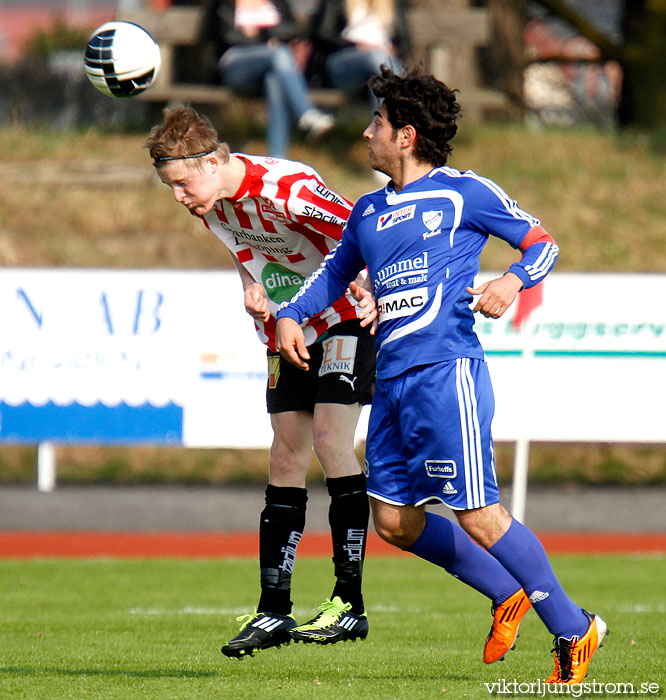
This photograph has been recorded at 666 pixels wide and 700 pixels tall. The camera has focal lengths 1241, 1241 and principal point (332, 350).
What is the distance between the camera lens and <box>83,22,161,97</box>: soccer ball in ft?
20.0

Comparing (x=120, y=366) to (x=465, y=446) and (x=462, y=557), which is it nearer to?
(x=462, y=557)

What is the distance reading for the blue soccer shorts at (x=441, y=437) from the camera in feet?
15.2

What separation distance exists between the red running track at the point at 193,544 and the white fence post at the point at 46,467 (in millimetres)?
1484

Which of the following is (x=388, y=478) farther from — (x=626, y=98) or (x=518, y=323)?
(x=626, y=98)

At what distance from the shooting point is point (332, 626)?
511cm

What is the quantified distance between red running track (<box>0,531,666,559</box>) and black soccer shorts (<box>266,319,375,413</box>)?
4800mm

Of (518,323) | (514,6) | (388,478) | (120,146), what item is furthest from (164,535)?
(514,6)

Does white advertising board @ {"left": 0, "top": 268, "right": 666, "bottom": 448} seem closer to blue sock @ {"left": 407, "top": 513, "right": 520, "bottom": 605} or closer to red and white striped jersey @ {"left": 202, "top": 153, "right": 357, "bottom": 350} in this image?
red and white striped jersey @ {"left": 202, "top": 153, "right": 357, "bottom": 350}

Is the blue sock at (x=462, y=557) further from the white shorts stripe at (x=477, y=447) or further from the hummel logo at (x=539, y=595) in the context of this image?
the white shorts stripe at (x=477, y=447)

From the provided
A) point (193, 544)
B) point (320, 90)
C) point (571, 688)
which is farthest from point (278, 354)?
point (320, 90)

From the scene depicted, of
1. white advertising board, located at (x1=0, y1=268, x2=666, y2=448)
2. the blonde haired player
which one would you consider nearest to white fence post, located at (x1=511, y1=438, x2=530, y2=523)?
→ white advertising board, located at (x1=0, y1=268, x2=666, y2=448)

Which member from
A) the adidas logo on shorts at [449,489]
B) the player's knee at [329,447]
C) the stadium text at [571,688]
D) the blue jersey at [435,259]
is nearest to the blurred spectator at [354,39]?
the player's knee at [329,447]

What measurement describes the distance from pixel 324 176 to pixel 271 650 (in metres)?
12.7

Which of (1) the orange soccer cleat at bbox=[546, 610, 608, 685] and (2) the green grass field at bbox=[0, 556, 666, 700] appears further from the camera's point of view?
(2) the green grass field at bbox=[0, 556, 666, 700]
